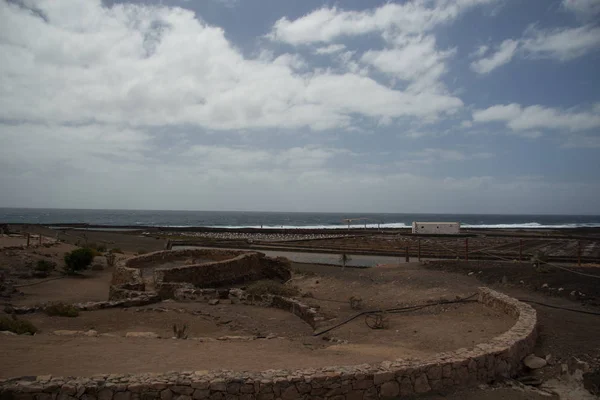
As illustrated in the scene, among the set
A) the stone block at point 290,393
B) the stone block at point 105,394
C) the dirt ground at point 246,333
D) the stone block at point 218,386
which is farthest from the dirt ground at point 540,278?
the stone block at point 105,394

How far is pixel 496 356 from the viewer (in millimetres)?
6785

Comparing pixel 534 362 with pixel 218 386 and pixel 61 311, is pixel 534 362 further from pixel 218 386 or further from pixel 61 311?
pixel 61 311

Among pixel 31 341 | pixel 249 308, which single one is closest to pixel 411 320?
pixel 249 308

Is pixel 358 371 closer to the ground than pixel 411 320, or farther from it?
farther from it

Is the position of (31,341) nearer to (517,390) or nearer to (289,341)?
(289,341)

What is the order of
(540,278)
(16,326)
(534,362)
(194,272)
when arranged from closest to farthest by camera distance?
1. (534,362)
2. (16,326)
3. (540,278)
4. (194,272)

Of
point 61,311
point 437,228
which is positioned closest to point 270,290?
point 61,311

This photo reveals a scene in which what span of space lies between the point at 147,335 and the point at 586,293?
41.5 feet

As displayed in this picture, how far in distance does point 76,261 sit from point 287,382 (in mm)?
19458

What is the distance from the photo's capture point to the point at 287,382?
5539 mm

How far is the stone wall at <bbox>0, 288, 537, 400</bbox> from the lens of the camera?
5164 mm

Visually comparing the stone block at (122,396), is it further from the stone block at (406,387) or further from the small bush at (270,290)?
the small bush at (270,290)

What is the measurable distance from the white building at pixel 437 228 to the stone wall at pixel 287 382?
177 ft

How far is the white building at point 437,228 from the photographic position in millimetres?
58244
